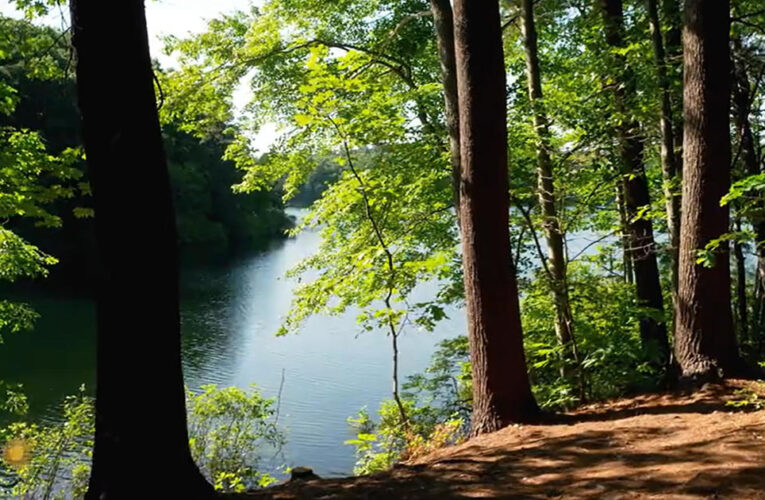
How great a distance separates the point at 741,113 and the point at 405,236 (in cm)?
406

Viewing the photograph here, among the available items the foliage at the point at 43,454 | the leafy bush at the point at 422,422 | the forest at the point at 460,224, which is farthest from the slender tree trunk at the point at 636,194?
the foliage at the point at 43,454

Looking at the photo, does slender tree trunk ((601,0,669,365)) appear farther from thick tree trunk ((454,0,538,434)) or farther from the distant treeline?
the distant treeline

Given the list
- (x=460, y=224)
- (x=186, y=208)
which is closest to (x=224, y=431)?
(x=460, y=224)

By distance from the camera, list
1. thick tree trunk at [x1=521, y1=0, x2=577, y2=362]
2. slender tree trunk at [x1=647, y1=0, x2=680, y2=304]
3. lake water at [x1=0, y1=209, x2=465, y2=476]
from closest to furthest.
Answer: slender tree trunk at [x1=647, y1=0, x2=680, y2=304], thick tree trunk at [x1=521, y1=0, x2=577, y2=362], lake water at [x1=0, y1=209, x2=465, y2=476]

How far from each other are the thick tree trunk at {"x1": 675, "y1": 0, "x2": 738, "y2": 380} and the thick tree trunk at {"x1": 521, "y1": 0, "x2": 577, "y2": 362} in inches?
49.9

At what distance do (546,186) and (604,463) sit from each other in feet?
12.2

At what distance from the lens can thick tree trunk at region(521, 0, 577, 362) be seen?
6152 mm

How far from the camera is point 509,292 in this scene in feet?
15.0

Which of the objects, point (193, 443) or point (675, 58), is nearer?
point (675, 58)

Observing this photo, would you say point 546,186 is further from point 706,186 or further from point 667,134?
point 706,186

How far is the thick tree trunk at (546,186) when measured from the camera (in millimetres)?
6152

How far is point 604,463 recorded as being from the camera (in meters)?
3.45

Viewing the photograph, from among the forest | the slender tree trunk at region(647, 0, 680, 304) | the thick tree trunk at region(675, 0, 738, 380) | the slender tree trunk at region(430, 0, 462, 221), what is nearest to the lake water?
the forest


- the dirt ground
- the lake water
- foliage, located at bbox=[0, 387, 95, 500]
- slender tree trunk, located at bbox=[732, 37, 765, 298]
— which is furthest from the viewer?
the lake water
